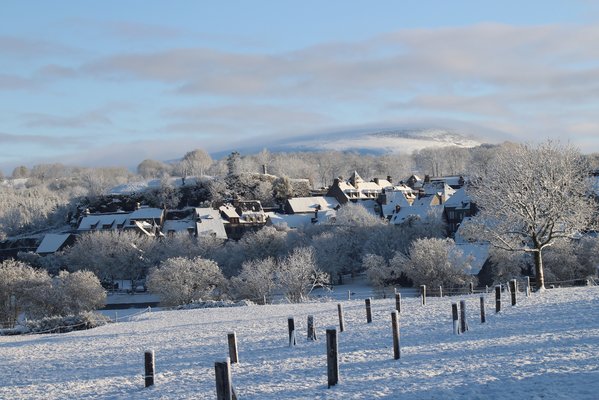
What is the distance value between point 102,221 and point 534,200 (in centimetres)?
10382

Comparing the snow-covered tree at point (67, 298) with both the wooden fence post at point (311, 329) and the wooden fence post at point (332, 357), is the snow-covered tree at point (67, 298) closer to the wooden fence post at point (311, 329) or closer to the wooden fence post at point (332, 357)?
the wooden fence post at point (311, 329)

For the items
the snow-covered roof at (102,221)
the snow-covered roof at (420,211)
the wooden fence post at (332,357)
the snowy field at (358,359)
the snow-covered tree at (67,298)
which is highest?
the snow-covered roof at (102,221)

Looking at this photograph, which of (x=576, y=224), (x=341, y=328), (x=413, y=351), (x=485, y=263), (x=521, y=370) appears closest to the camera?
(x=521, y=370)

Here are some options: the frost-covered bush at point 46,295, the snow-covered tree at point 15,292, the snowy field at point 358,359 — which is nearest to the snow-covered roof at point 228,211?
the frost-covered bush at point 46,295

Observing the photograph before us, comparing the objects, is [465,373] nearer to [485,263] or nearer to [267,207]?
[485,263]

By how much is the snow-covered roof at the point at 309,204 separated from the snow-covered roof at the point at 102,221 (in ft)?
99.2

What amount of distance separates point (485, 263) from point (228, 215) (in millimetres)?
61522

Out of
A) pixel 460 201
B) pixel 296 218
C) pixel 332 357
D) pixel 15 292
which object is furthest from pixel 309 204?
pixel 332 357

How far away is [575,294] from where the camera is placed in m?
30.9

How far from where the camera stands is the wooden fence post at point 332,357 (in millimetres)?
14922

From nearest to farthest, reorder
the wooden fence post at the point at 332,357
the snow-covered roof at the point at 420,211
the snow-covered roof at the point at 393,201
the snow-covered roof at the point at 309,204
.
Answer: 1. the wooden fence post at the point at 332,357
2. the snow-covered roof at the point at 420,211
3. the snow-covered roof at the point at 393,201
4. the snow-covered roof at the point at 309,204

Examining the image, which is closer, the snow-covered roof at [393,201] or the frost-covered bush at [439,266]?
the frost-covered bush at [439,266]

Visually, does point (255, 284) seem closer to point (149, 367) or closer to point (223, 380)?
point (149, 367)

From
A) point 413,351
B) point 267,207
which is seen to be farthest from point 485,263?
point 267,207
